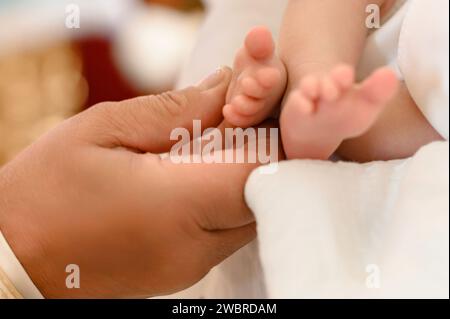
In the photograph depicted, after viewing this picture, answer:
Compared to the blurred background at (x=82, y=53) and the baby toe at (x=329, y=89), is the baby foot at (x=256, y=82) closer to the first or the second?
the baby toe at (x=329, y=89)

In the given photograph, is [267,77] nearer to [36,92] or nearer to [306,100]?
[306,100]

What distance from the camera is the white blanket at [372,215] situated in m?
0.50

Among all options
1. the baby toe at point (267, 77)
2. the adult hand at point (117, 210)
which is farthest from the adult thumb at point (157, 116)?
the baby toe at point (267, 77)

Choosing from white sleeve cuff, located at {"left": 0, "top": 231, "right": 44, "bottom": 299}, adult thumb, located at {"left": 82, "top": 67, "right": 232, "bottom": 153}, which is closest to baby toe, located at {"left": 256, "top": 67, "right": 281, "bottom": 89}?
adult thumb, located at {"left": 82, "top": 67, "right": 232, "bottom": 153}

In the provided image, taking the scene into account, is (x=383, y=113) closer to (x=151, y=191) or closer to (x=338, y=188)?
(x=338, y=188)

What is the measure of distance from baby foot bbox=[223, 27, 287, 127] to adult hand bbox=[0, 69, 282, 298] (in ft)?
0.21

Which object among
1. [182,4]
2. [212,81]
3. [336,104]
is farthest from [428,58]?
[182,4]

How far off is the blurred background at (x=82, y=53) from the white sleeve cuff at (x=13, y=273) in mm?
971

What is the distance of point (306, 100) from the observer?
0.51m

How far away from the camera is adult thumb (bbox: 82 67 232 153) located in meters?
0.69

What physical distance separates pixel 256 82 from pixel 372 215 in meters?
0.18

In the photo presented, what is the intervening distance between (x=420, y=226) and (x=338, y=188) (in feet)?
0.28

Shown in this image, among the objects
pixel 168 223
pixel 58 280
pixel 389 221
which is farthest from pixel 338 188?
pixel 58 280

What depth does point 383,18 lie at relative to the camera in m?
0.79
